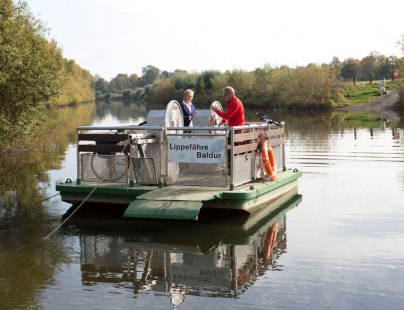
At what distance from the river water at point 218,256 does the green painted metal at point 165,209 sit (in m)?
0.42

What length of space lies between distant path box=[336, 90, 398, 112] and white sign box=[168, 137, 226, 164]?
50954 millimetres

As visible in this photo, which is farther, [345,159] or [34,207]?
[345,159]

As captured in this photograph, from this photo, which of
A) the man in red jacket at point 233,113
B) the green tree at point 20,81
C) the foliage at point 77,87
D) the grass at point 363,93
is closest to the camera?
the man in red jacket at point 233,113

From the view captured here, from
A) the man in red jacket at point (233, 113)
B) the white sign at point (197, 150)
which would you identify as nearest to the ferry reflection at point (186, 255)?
the white sign at point (197, 150)

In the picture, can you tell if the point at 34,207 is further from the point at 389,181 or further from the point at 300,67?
the point at 300,67

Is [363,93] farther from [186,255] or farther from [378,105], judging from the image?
[186,255]

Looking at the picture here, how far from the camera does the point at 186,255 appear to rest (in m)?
9.82

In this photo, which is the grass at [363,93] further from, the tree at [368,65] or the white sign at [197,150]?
the white sign at [197,150]

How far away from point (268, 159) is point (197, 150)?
6.85 feet

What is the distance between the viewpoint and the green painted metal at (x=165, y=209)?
35.3ft

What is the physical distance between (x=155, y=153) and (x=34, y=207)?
9.58 feet

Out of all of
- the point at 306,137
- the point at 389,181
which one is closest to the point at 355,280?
the point at 389,181

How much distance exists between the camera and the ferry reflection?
27.5 ft

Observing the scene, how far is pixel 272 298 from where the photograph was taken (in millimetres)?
7707
